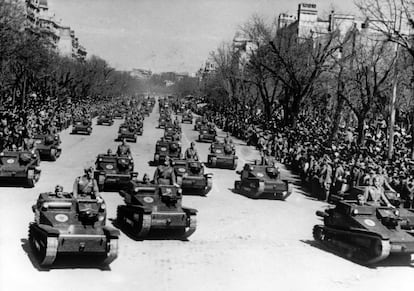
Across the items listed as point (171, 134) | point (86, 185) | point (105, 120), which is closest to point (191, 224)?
point (86, 185)

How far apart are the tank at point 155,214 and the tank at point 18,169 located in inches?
252

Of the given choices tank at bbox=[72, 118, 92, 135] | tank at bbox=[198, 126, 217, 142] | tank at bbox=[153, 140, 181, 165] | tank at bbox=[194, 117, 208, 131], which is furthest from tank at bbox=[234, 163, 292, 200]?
tank at bbox=[194, 117, 208, 131]

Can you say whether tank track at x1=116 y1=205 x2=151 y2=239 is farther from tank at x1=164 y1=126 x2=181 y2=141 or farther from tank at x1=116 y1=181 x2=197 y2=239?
tank at x1=164 y1=126 x2=181 y2=141

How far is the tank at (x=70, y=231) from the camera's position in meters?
12.6

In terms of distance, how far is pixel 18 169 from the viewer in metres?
22.6

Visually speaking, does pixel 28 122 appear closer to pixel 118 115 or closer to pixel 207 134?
pixel 207 134

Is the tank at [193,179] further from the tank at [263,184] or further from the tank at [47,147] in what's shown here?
the tank at [47,147]

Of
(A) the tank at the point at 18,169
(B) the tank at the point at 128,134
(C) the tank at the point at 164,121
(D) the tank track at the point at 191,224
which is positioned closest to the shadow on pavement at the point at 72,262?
(D) the tank track at the point at 191,224

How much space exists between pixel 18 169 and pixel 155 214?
8.78 m

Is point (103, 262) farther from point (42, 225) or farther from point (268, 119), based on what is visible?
point (268, 119)

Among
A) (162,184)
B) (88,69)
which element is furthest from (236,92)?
(162,184)

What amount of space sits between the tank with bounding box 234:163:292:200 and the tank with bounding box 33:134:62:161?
420 inches

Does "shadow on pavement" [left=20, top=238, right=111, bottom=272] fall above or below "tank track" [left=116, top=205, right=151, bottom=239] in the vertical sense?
below

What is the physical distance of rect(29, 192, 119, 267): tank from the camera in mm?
12627
